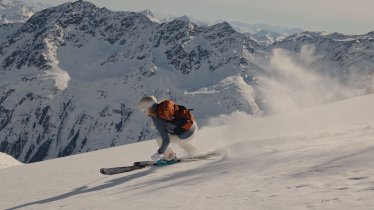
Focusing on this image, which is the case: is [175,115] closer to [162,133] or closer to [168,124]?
[168,124]

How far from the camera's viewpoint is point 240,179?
7.77m

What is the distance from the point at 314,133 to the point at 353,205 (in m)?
7.12

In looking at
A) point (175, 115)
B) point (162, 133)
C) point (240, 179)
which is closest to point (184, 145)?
point (175, 115)

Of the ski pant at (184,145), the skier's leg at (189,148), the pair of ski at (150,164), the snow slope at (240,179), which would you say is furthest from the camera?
the skier's leg at (189,148)

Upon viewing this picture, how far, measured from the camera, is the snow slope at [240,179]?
6117mm

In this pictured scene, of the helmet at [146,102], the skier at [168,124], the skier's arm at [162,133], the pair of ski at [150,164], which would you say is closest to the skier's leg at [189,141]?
the skier at [168,124]

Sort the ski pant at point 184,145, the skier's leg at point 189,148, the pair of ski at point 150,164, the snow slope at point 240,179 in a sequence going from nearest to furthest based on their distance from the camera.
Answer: the snow slope at point 240,179 → the pair of ski at point 150,164 → the ski pant at point 184,145 → the skier's leg at point 189,148

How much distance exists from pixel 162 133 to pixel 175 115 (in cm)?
61

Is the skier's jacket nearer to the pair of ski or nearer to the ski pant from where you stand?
the ski pant

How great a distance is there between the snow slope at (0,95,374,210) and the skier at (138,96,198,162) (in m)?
0.54

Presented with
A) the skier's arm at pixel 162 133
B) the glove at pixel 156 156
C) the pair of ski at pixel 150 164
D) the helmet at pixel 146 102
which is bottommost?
the pair of ski at pixel 150 164

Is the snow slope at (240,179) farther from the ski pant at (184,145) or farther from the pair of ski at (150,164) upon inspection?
the ski pant at (184,145)

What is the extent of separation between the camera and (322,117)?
16141 millimetres

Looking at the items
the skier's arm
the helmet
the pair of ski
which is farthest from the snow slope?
the helmet
